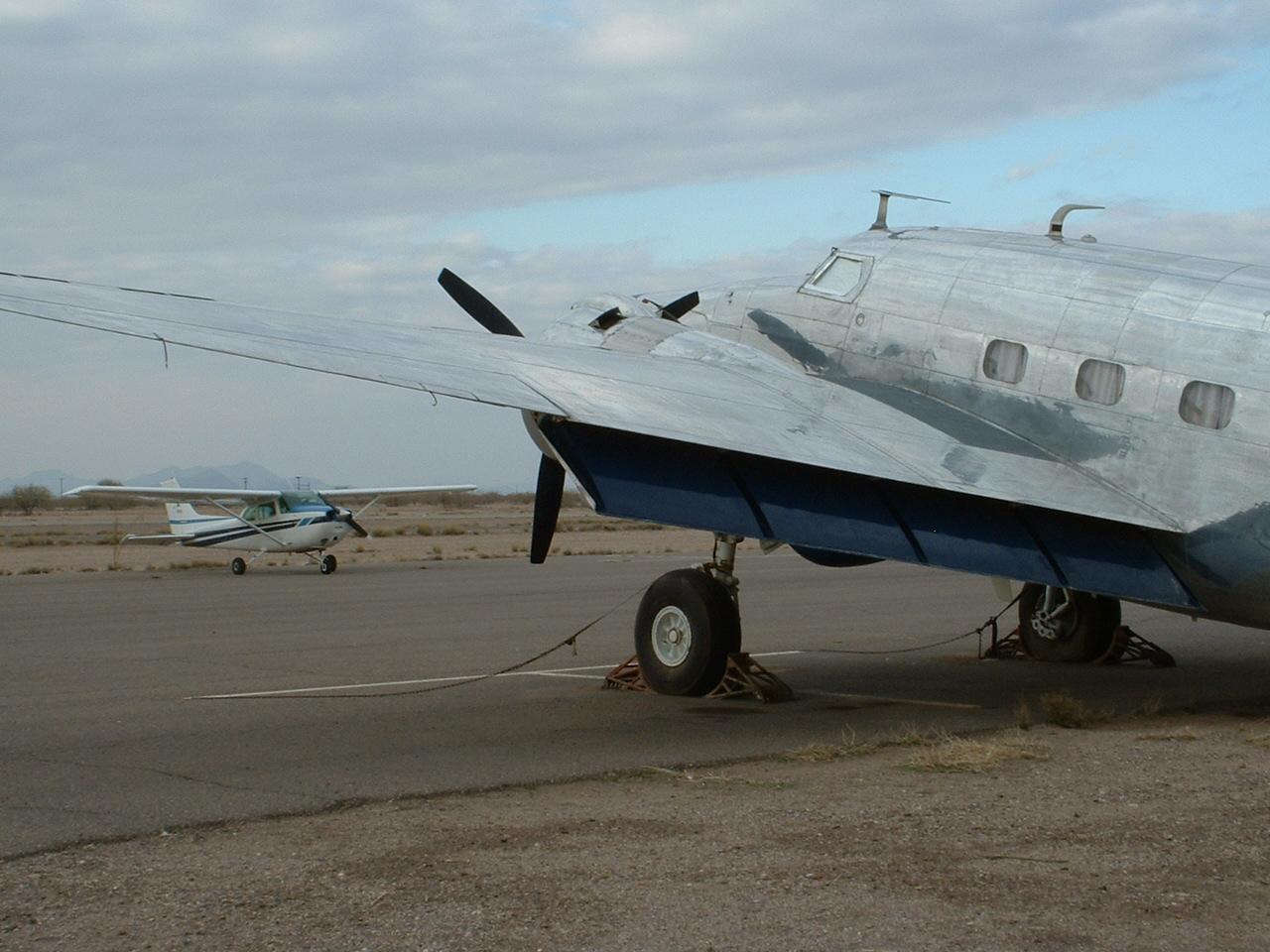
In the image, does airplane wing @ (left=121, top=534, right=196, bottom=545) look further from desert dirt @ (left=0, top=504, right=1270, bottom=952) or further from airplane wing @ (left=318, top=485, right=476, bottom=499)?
desert dirt @ (left=0, top=504, right=1270, bottom=952)

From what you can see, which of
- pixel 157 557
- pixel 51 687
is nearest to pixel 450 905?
pixel 51 687

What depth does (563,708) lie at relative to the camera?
45.2ft

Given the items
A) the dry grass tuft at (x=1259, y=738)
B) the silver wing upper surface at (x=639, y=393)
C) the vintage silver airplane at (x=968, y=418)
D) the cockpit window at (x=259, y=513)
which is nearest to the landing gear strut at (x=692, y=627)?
the vintage silver airplane at (x=968, y=418)

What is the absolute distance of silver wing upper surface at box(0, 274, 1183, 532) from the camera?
10.0m

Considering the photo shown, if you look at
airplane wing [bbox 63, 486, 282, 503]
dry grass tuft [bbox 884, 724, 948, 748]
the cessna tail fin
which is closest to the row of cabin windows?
dry grass tuft [bbox 884, 724, 948, 748]

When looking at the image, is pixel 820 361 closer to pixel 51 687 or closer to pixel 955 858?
pixel 955 858

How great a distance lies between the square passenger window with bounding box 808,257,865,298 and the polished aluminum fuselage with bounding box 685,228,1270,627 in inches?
4.6

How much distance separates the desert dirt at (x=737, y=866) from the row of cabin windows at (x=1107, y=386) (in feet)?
9.03

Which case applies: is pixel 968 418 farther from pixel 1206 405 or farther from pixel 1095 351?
pixel 1206 405

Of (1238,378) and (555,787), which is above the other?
(1238,378)

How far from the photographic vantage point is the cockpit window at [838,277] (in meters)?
14.5

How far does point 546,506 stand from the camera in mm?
14695

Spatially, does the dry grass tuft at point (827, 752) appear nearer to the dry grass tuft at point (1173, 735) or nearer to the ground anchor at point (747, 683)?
the dry grass tuft at point (1173, 735)

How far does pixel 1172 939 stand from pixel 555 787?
472 centimetres
